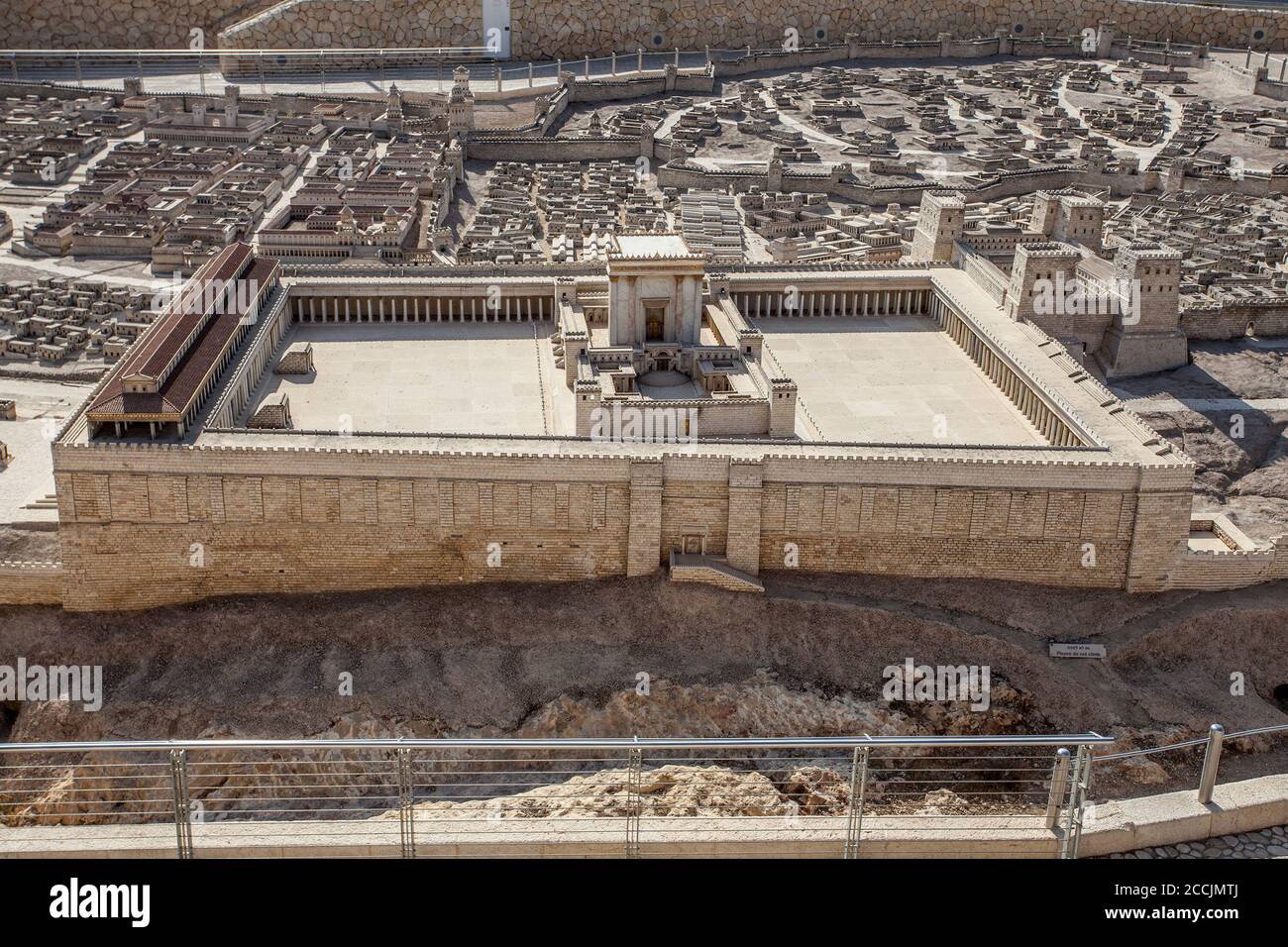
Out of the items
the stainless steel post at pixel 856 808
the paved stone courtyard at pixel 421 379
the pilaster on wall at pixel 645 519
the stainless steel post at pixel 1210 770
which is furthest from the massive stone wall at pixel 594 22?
the stainless steel post at pixel 1210 770

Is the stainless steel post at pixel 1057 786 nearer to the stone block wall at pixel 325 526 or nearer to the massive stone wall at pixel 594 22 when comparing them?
the stone block wall at pixel 325 526

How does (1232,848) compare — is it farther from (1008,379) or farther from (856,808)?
(1008,379)

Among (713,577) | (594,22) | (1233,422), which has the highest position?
(594,22)

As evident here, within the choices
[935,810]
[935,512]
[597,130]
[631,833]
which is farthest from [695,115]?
[631,833]

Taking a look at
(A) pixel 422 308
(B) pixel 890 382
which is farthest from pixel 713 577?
(A) pixel 422 308

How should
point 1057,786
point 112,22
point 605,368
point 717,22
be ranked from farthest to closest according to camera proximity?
point 717,22 → point 112,22 → point 605,368 → point 1057,786

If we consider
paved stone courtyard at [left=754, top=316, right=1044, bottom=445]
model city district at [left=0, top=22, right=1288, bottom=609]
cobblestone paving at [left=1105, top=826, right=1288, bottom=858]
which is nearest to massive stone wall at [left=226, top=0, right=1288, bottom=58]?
model city district at [left=0, top=22, right=1288, bottom=609]

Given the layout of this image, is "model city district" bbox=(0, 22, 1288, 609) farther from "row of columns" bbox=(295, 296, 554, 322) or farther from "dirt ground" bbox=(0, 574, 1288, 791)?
"dirt ground" bbox=(0, 574, 1288, 791)
